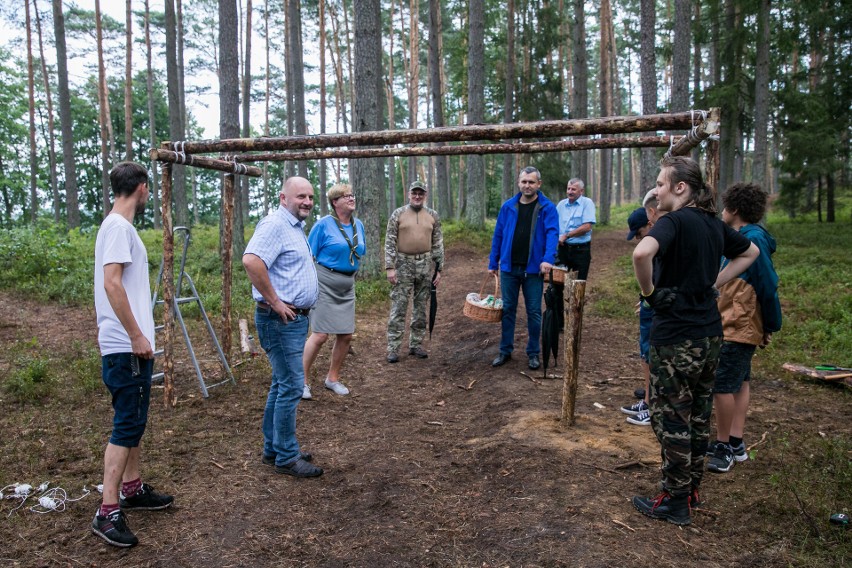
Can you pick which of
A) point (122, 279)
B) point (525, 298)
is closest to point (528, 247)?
point (525, 298)

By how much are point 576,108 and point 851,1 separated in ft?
29.8

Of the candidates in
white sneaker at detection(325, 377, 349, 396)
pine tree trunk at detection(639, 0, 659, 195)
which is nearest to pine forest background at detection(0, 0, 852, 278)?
pine tree trunk at detection(639, 0, 659, 195)

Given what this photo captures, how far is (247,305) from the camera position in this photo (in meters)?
10.4

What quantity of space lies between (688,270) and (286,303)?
111 inches

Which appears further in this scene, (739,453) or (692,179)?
(739,453)

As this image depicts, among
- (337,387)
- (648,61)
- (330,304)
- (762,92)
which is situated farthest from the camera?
(762,92)

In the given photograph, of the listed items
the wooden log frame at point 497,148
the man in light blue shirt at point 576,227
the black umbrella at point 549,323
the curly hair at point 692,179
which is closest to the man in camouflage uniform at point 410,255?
the wooden log frame at point 497,148

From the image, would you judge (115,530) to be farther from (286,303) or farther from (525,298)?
(525,298)

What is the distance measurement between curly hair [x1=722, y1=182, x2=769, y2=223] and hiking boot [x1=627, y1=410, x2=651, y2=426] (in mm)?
2073

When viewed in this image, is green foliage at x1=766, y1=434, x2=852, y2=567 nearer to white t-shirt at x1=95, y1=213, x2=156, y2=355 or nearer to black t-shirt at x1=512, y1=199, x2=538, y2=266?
black t-shirt at x1=512, y1=199, x2=538, y2=266

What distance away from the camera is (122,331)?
10.9 ft

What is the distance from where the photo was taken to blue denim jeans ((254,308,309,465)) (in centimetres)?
419

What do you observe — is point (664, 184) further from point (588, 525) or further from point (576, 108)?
point (576, 108)

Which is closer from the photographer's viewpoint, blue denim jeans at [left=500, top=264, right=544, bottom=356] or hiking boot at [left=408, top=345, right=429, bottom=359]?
blue denim jeans at [left=500, top=264, right=544, bottom=356]
